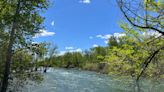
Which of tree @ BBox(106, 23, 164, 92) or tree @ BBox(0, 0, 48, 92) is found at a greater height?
tree @ BBox(0, 0, 48, 92)

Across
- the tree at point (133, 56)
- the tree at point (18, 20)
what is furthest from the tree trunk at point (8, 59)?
the tree at point (133, 56)

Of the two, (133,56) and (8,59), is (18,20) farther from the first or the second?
(133,56)

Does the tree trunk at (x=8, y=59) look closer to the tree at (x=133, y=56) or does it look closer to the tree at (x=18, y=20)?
the tree at (x=18, y=20)

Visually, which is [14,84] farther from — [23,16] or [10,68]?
[23,16]

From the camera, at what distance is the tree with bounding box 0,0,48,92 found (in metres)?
14.8

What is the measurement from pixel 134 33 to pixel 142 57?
61cm

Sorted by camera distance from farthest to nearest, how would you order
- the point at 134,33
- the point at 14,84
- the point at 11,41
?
the point at 14,84 → the point at 11,41 → the point at 134,33

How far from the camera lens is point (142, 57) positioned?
215 inches

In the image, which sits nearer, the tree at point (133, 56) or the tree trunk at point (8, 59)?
the tree at point (133, 56)

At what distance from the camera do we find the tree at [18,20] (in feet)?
48.7

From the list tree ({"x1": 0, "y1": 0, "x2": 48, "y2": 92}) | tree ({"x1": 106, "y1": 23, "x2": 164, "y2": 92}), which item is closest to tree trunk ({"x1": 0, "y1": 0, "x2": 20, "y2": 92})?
tree ({"x1": 0, "y1": 0, "x2": 48, "y2": 92})

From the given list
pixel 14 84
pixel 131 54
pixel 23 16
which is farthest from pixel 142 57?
pixel 14 84

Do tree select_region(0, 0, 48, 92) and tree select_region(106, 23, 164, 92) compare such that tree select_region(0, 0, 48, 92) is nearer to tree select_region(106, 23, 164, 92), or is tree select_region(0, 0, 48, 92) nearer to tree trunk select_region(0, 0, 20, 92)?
tree trunk select_region(0, 0, 20, 92)

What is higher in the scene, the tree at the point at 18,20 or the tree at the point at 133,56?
the tree at the point at 18,20
